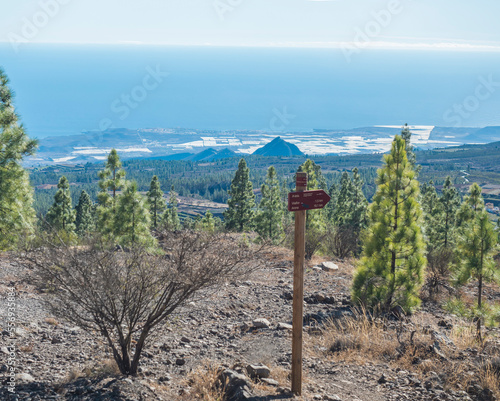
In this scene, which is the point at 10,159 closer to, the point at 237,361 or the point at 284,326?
the point at 284,326

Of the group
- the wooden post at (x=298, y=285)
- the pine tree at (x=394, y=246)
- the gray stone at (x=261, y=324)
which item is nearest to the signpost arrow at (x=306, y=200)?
the wooden post at (x=298, y=285)

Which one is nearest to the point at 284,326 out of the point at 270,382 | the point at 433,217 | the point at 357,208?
the point at 270,382

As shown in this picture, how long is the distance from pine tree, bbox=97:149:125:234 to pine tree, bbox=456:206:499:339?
16.3m

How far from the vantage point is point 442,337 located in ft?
30.3

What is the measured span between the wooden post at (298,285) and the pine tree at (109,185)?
1722cm

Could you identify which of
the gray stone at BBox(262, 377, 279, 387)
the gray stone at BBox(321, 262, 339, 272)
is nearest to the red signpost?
the gray stone at BBox(262, 377, 279, 387)

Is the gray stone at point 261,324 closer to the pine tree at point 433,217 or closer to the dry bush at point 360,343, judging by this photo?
the dry bush at point 360,343

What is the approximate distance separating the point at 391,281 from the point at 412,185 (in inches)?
99.0

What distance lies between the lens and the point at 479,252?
10312 mm

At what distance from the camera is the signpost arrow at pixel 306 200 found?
632 cm

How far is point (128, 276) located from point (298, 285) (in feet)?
7.67

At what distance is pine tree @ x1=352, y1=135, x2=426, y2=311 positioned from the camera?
12.1 m

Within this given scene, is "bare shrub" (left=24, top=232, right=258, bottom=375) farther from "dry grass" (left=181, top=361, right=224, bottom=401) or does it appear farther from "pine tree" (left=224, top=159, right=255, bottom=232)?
"pine tree" (left=224, top=159, right=255, bottom=232)

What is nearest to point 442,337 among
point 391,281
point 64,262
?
point 391,281
